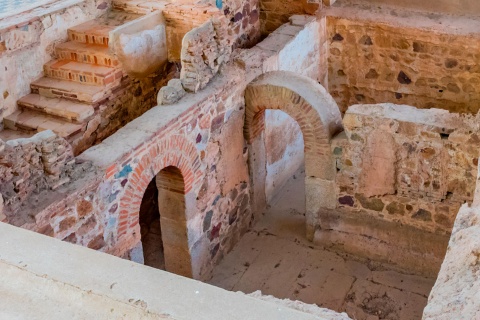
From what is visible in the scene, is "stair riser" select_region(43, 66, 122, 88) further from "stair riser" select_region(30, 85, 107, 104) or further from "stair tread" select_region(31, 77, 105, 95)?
"stair riser" select_region(30, 85, 107, 104)

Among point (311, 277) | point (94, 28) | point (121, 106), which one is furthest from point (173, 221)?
point (94, 28)

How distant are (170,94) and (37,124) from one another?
1.84 meters

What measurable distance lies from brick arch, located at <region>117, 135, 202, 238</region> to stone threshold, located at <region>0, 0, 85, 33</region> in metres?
2.54

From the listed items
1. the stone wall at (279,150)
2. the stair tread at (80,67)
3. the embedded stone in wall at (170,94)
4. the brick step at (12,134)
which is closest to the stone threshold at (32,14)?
the stair tread at (80,67)

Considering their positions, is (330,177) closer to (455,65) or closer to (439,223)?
(439,223)

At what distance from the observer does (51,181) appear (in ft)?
17.8

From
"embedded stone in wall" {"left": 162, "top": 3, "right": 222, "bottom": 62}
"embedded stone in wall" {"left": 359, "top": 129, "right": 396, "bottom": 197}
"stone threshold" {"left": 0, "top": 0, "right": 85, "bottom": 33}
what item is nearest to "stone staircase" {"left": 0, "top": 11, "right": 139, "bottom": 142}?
"stone threshold" {"left": 0, "top": 0, "right": 85, "bottom": 33}

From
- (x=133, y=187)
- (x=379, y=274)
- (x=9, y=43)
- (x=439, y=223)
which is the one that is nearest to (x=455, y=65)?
(x=439, y=223)

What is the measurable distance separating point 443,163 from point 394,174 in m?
0.54

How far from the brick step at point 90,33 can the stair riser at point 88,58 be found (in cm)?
25

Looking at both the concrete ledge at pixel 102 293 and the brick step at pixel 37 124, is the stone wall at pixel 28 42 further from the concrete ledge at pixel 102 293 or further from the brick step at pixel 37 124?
the concrete ledge at pixel 102 293

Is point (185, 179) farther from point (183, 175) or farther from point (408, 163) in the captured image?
point (408, 163)

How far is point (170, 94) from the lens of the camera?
6.83 m

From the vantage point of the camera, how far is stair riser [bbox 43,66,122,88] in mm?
8062
